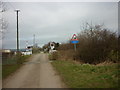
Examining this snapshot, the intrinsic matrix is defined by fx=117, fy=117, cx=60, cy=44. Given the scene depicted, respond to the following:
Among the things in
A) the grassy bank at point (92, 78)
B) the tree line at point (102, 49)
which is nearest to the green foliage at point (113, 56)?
the tree line at point (102, 49)

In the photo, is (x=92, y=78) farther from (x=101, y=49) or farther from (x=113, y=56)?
(x=101, y=49)

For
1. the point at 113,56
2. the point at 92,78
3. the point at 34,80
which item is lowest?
the point at 34,80

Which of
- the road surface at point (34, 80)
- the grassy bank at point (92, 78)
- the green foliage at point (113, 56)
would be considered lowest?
the road surface at point (34, 80)

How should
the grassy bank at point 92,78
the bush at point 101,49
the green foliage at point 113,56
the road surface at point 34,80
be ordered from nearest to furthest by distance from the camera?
the grassy bank at point 92,78 → the road surface at point 34,80 → the green foliage at point 113,56 → the bush at point 101,49

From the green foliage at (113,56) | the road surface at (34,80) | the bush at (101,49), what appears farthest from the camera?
the bush at (101,49)

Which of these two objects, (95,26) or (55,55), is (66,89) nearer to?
(55,55)

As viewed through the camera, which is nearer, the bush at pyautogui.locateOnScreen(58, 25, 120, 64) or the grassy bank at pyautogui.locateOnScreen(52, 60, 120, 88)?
the grassy bank at pyautogui.locateOnScreen(52, 60, 120, 88)

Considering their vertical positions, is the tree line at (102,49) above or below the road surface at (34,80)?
above

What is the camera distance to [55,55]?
18.7 metres

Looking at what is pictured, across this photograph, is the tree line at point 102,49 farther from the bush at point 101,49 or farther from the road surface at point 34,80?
the road surface at point 34,80

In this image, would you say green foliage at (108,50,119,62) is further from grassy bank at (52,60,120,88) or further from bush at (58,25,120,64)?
grassy bank at (52,60,120,88)

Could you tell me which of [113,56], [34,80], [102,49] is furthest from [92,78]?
[102,49]

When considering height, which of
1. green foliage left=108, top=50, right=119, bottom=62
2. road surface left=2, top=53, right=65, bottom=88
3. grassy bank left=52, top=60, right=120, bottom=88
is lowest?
road surface left=2, top=53, right=65, bottom=88

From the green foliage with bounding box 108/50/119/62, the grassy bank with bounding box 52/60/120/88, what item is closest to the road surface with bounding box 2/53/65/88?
the grassy bank with bounding box 52/60/120/88
